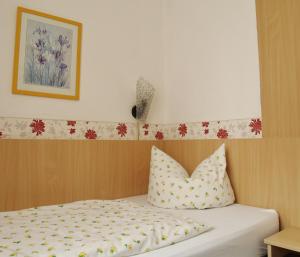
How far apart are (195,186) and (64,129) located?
0.88 m

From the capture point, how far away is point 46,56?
5.49 ft

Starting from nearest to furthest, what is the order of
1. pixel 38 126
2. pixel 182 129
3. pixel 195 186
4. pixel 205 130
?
pixel 195 186 < pixel 38 126 < pixel 205 130 < pixel 182 129

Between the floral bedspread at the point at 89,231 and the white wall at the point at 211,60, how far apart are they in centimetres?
92

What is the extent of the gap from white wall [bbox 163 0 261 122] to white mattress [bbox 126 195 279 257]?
0.60 m

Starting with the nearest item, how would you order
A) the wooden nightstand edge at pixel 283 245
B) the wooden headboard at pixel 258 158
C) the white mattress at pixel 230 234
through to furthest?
the white mattress at pixel 230 234
the wooden nightstand edge at pixel 283 245
the wooden headboard at pixel 258 158

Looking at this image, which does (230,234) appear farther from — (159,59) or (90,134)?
Result: (159,59)

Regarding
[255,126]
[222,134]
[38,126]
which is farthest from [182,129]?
[38,126]

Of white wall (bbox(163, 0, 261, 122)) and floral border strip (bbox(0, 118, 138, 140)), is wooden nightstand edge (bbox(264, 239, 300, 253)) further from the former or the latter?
floral border strip (bbox(0, 118, 138, 140))

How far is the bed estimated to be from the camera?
0.84 metres

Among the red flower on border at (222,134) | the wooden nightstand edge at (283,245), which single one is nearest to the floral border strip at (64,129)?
the red flower on border at (222,134)

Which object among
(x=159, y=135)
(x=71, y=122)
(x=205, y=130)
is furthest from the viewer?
(x=159, y=135)

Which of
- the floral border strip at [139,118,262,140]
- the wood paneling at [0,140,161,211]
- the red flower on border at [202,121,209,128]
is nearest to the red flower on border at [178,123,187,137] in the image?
the floral border strip at [139,118,262,140]

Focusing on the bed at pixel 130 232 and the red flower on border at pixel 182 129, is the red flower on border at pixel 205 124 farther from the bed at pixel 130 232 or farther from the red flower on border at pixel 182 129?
the bed at pixel 130 232

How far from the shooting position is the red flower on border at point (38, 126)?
5.18 ft
